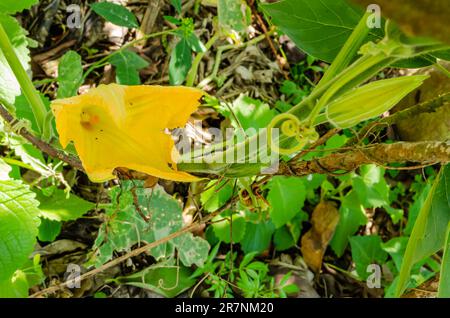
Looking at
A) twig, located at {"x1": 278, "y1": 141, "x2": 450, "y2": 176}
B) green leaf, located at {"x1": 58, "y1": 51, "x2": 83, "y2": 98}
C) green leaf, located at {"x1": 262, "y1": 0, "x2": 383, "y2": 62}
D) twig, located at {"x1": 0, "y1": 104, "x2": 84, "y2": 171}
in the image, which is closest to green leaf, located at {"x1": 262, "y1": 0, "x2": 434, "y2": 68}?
green leaf, located at {"x1": 262, "y1": 0, "x2": 383, "y2": 62}

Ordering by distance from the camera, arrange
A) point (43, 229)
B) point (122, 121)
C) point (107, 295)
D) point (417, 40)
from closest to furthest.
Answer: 1. point (417, 40)
2. point (122, 121)
3. point (43, 229)
4. point (107, 295)

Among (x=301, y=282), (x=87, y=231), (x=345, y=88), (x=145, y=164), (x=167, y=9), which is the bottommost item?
(x=301, y=282)

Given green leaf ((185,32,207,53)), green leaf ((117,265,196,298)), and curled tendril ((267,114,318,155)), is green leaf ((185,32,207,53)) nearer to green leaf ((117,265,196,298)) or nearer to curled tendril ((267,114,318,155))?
green leaf ((117,265,196,298))

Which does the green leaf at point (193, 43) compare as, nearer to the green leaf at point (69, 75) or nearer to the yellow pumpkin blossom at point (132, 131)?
the green leaf at point (69, 75)

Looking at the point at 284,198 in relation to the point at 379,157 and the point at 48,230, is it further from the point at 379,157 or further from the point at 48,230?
the point at 379,157

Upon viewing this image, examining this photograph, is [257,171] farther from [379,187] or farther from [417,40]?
[379,187]

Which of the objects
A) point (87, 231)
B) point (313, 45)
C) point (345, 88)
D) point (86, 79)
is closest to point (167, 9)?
point (86, 79)
